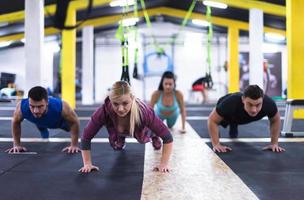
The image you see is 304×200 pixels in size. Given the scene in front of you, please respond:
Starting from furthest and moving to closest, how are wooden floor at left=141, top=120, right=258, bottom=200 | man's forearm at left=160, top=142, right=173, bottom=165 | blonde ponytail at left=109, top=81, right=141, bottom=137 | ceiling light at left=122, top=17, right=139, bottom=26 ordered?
ceiling light at left=122, top=17, right=139, bottom=26
man's forearm at left=160, top=142, right=173, bottom=165
blonde ponytail at left=109, top=81, right=141, bottom=137
wooden floor at left=141, top=120, right=258, bottom=200

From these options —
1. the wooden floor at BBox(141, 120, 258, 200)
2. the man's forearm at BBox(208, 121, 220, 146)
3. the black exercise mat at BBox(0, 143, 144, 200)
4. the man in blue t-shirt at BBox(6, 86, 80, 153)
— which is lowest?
the wooden floor at BBox(141, 120, 258, 200)

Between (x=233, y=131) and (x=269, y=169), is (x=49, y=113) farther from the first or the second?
(x=233, y=131)

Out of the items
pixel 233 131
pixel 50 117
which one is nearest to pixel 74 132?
pixel 50 117

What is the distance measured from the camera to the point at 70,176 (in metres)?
2.45

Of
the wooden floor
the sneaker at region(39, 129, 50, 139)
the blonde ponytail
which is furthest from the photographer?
the sneaker at region(39, 129, 50, 139)

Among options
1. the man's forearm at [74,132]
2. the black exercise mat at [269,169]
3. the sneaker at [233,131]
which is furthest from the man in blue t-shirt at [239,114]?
the man's forearm at [74,132]

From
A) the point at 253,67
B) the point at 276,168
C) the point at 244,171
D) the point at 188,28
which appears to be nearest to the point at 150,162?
the point at 244,171

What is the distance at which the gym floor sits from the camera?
2053 millimetres

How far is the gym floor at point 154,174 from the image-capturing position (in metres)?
2.05

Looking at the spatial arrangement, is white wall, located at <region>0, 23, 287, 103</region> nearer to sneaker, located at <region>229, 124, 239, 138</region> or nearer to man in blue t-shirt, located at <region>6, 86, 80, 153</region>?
sneaker, located at <region>229, 124, 239, 138</region>

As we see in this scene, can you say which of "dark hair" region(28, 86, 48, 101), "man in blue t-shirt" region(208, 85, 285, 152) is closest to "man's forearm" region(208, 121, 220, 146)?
"man in blue t-shirt" region(208, 85, 285, 152)

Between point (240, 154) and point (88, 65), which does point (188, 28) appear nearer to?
point (88, 65)

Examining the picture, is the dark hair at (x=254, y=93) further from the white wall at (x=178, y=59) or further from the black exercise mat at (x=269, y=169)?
the white wall at (x=178, y=59)

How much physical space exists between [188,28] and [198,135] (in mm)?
13150
